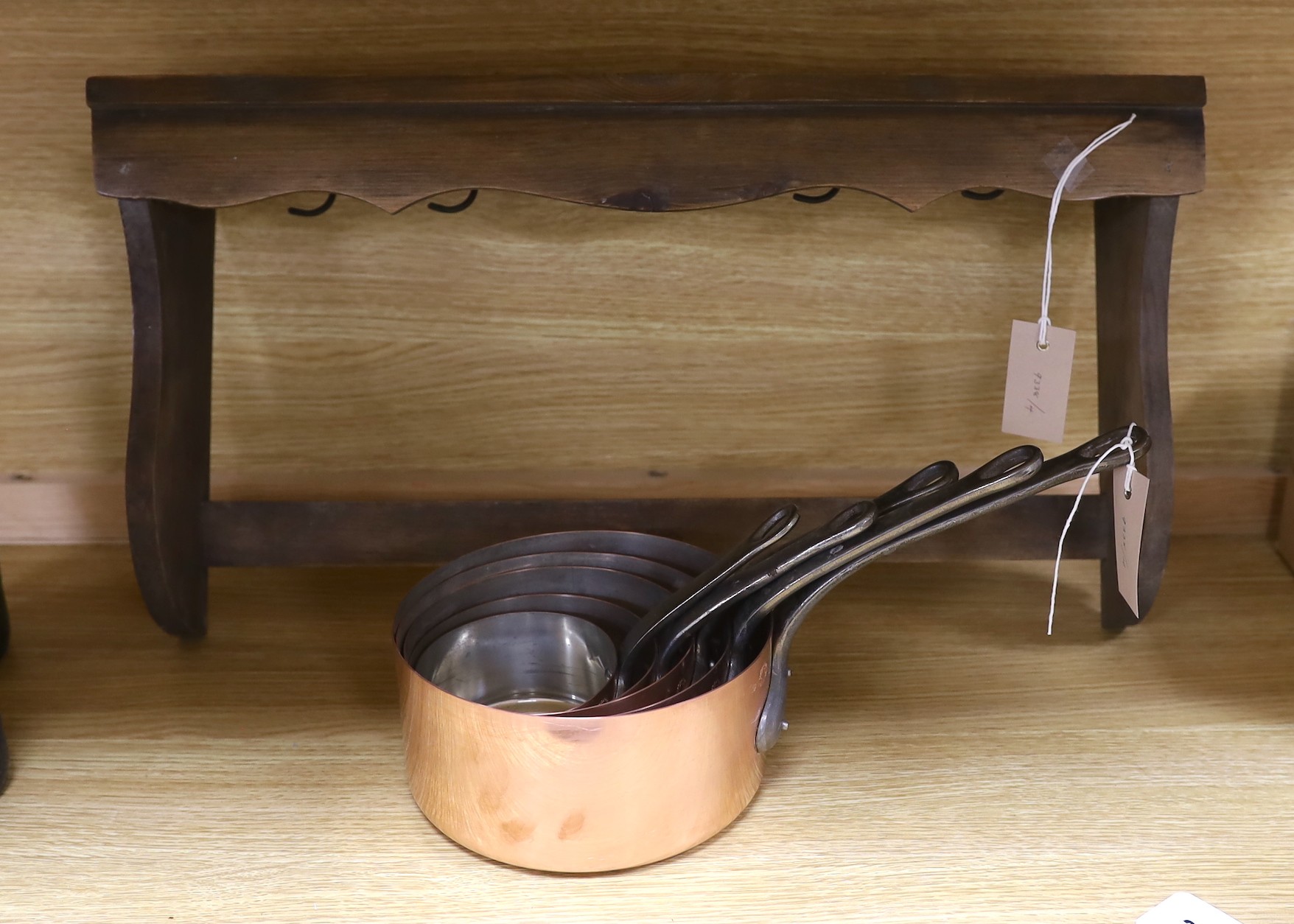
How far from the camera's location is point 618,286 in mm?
1005

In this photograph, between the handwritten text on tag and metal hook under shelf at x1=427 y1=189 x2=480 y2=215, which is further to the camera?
metal hook under shelf at x1=427 y1=189 x2=480 y2=215

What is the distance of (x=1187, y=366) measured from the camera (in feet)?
3.45

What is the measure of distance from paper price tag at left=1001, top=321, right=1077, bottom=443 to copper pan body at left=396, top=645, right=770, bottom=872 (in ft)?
0.90

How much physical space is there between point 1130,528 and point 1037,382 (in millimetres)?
113

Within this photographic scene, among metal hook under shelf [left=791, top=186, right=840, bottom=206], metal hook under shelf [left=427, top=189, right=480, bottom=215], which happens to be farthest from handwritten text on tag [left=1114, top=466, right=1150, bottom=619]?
metal hook under shelf [left=427, top=189, right=480, bottom=215]

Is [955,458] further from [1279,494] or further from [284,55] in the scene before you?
[284,55]

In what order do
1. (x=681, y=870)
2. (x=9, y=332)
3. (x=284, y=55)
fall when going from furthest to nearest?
(x=9, y=332), (x=284, y=55), (x=681, y=870)

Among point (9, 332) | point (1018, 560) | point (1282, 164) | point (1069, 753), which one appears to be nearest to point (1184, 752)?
point (1069, 753)

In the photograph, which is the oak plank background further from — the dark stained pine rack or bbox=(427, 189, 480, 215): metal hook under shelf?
the dark stained pine rack

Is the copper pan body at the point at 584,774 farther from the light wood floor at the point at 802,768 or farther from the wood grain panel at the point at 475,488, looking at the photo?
the wood grain panel at the point at 475,488

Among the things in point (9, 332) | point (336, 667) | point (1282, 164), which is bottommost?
point (336, 667)

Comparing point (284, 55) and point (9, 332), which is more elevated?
point (284, 55)

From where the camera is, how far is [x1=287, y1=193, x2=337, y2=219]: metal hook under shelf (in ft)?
3.07

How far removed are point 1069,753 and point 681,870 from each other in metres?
0.27
